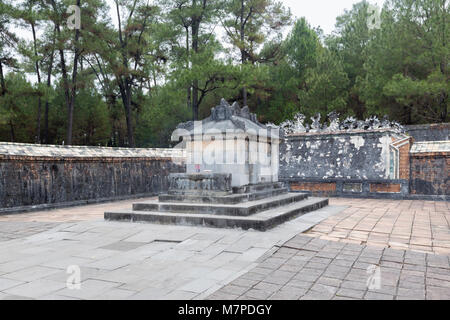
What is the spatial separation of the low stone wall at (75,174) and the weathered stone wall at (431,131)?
12.9m

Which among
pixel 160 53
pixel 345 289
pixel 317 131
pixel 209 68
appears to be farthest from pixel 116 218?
pixel 160 53

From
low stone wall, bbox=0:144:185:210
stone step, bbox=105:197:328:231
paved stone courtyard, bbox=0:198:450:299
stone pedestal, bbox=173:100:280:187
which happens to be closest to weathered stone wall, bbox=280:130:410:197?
stone pedestal, bbox=173:100:280:187

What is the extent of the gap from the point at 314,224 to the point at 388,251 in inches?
73.2

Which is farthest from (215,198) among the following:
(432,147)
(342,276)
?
(432,147)

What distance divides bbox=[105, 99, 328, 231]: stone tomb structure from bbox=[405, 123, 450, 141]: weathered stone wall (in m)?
11.4

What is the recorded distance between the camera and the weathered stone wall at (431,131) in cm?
1661

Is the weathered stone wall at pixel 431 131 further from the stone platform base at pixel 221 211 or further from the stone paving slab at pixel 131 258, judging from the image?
the stone paving slab at pixel 131 258

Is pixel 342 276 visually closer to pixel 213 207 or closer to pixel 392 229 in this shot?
pixel 392 229

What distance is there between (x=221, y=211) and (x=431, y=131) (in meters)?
15.4

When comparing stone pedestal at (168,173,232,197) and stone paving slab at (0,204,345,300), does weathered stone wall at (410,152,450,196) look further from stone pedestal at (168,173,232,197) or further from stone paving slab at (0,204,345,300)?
stone pedestal at (168,173,232,197)

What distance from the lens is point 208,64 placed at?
631 inches

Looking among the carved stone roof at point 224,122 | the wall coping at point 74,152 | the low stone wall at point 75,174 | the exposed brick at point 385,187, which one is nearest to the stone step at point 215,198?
the carved stone roof at point 224,122

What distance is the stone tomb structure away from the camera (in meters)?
6.24

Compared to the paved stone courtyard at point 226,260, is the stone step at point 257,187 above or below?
above
